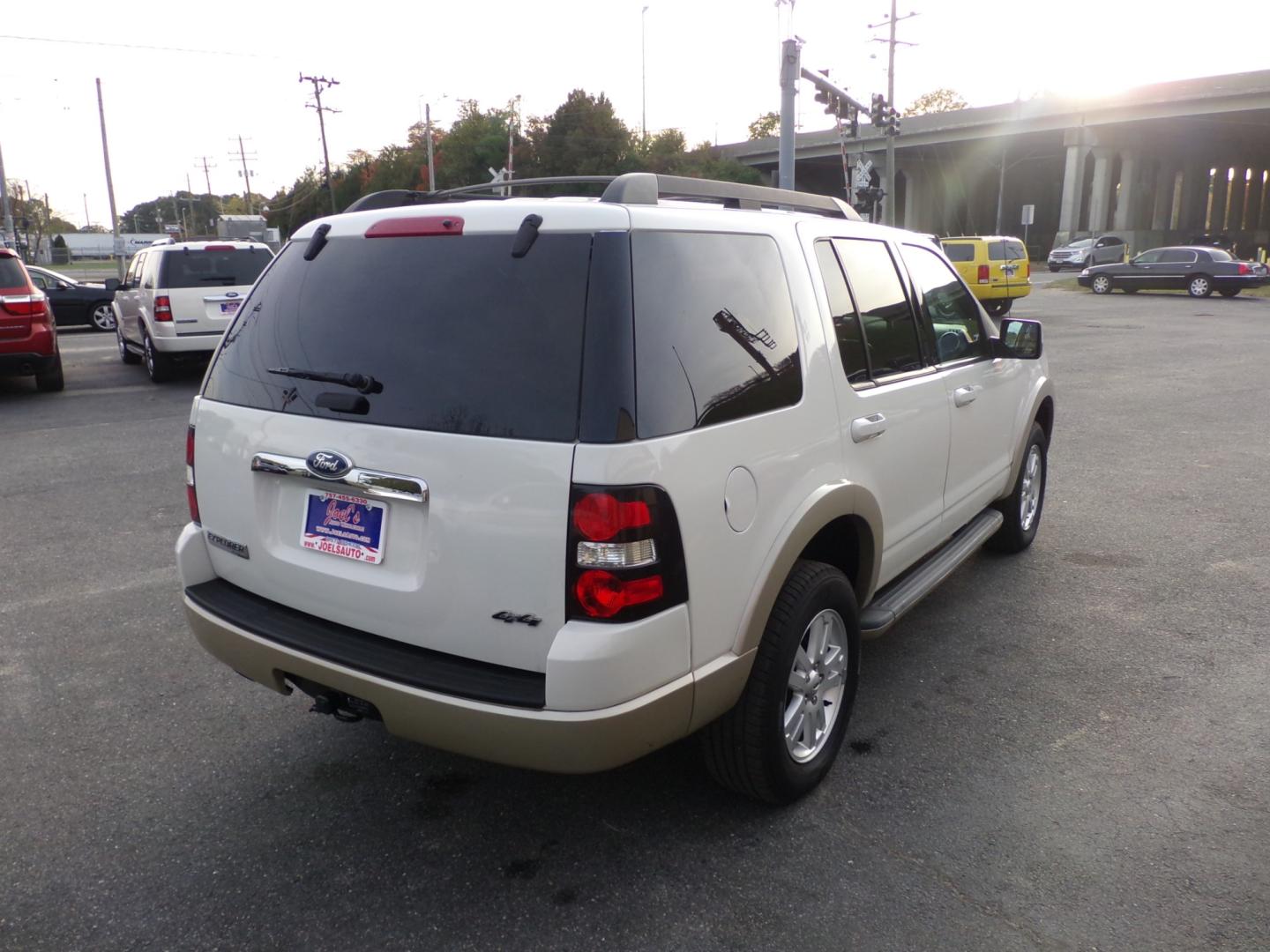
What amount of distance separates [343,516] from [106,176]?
44.6m

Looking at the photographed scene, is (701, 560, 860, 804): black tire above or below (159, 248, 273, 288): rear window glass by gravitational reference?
below

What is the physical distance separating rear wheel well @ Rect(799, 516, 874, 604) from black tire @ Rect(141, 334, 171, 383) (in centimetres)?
1145

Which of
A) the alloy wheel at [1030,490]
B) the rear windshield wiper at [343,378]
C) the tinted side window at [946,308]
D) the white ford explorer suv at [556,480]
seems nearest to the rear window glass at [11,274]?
the white ford explorer suv at [556,480]

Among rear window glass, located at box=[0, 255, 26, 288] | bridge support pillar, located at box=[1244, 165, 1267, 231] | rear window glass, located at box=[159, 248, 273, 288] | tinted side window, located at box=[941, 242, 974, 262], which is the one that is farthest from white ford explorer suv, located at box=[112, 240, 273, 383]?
bridge support pillar, located at box=[1244, 165, 1267, 231]

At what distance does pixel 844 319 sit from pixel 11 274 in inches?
430

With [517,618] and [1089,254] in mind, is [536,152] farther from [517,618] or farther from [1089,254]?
[517,618]

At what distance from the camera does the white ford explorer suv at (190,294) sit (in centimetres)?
1234

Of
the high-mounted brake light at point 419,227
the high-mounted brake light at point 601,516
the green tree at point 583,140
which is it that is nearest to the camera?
the high-mounted brake light at point 601,516

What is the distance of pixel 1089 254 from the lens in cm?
4662

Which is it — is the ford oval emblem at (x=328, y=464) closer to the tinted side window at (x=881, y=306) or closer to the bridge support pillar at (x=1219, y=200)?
the tinted side window at (x=881, y=306)

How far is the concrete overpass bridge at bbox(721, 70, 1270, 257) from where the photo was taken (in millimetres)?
51812

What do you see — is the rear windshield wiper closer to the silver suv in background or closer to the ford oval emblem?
the ford oval emblem

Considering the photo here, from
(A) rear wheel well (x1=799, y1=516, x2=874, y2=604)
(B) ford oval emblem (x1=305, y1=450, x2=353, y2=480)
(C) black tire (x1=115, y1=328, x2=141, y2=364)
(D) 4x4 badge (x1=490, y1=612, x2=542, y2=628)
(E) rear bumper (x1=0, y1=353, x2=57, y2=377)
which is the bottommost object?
(C) black tire (x1=115, y1=328, x2=141, y2=364)

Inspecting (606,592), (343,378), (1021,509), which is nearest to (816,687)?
(606,592)
